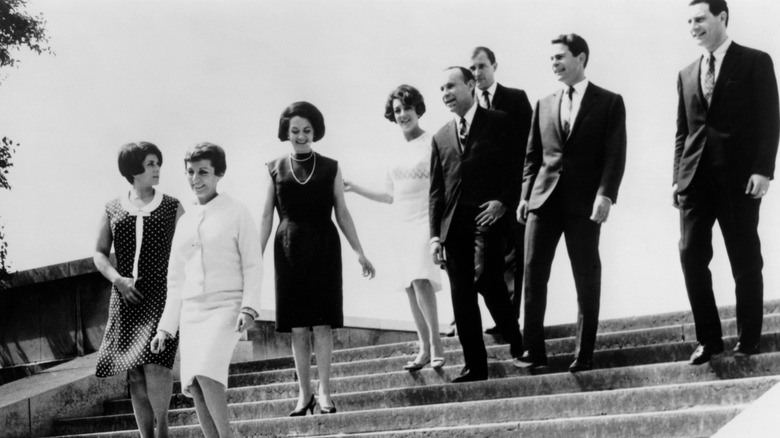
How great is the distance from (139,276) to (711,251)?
11.8 feet

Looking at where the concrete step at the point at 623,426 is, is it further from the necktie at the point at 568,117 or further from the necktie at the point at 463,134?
the necktie at the point at 463,134

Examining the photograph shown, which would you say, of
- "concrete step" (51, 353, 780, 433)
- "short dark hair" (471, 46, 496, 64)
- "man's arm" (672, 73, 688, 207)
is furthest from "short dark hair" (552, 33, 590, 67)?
"concrete step" (51, 353, 780, 433)

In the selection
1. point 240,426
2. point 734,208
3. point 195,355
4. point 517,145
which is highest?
point 517,145

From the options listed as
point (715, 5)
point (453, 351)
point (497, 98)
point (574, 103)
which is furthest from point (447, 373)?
point (715, 5)

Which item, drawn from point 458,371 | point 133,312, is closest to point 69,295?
point 133,312

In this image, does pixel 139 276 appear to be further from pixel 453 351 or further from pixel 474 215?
pixel 453 351

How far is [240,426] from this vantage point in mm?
7570

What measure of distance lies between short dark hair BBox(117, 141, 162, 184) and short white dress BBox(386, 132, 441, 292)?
1.98 m

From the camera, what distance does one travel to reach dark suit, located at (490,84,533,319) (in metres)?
8.35

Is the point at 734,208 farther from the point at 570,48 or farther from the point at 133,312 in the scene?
the point at 133,312

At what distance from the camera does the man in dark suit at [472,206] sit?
7.43 meters

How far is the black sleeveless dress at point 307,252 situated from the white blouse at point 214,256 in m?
1.00

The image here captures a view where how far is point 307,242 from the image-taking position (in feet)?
24.8

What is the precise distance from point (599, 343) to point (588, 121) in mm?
1691
